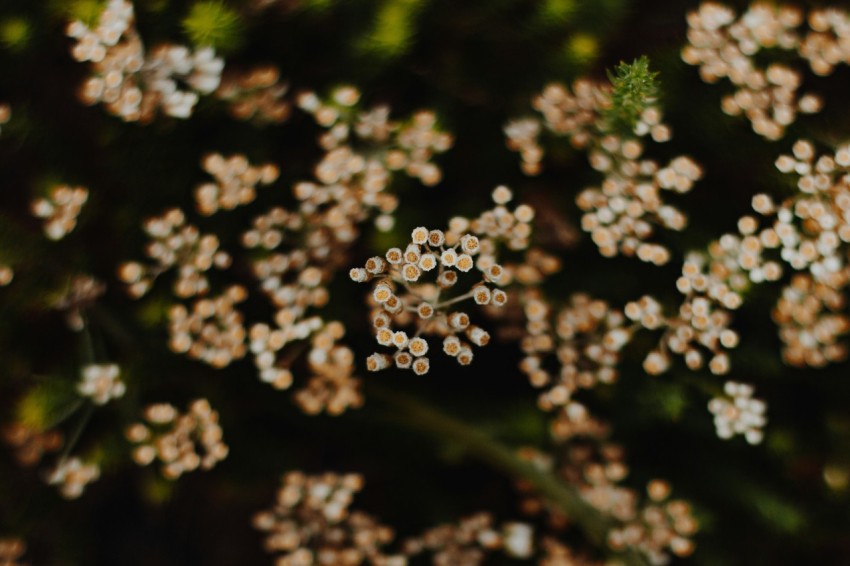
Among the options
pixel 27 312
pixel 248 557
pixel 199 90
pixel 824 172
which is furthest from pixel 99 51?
pixel 248 557

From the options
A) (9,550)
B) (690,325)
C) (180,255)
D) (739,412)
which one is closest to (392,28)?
(180,255)

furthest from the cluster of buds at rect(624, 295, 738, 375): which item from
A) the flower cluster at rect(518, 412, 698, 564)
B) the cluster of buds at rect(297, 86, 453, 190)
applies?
the cluster of buds at rect(297, 86, 453, 190)

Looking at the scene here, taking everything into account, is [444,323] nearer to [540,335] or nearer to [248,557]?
[540,335]

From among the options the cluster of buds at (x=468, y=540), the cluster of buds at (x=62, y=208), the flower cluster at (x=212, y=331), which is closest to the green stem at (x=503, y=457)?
the cluster of buds at (x=468, y=540)

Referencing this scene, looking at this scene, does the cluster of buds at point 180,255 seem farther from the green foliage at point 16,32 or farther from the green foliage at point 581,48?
the green foliage at point 581,48

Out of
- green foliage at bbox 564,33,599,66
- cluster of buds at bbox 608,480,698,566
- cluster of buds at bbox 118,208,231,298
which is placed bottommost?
cluster of buds at bbox 608,480,698,566

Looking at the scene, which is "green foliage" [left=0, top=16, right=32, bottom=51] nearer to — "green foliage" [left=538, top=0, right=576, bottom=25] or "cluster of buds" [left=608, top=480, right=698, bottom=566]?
"green foliage" [left=538, top=0, right=576, bottom=25]
